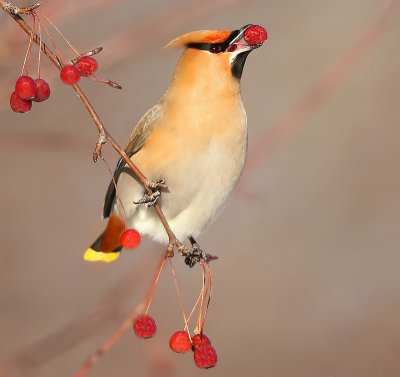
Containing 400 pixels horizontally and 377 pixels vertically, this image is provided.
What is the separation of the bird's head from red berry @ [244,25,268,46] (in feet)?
0.26

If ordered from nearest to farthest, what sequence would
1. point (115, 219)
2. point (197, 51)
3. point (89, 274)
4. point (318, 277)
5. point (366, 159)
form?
point (197, 51)
point (115, 219)
point (89, 274)
point (318, 277)
point (366, 159)

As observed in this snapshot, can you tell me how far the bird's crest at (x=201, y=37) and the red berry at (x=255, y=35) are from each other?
152mm

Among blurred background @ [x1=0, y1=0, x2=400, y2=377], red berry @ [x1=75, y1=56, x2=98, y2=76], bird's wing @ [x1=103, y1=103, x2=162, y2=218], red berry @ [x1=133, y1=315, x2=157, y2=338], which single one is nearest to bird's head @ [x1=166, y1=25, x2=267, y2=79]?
bird's wing @ [x1=103, y1=103, x2=162, y2=218]

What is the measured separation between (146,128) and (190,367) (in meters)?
2.71

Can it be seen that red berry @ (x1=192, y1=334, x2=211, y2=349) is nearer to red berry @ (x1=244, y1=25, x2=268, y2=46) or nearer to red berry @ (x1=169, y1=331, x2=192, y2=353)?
red berry @ (x1=169, y1=331, x2=192, y2=353)

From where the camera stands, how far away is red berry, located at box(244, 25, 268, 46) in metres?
2.89

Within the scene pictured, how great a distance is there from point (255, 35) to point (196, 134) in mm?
488

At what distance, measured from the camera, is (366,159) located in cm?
691

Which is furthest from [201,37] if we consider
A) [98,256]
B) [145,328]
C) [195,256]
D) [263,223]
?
[263,223]

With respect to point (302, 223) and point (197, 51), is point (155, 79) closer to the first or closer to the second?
point (302, 223)

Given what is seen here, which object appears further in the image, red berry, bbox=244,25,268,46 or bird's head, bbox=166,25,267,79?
bird's head, bbox=166,25,267,79

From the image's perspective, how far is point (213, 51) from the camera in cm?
317

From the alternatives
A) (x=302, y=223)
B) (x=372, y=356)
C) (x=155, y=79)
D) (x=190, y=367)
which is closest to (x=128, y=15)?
(x=155, y=79)

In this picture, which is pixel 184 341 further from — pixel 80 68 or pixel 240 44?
pixel 240 44
